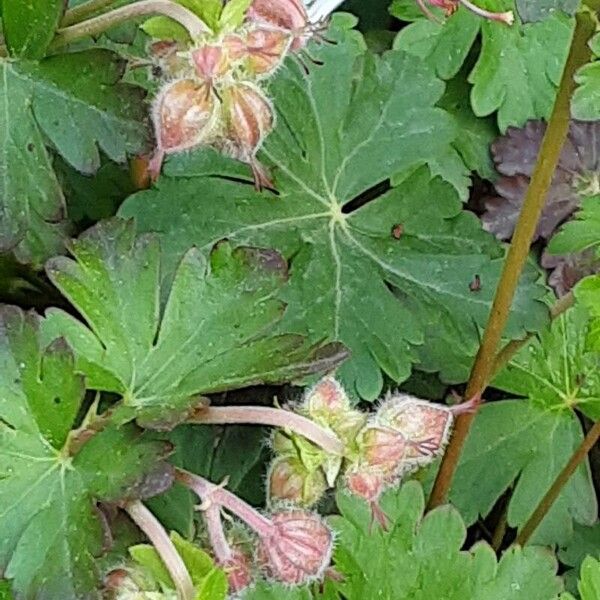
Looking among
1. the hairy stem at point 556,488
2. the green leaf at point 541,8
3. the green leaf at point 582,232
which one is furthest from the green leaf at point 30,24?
the hairy stem at point 556,488

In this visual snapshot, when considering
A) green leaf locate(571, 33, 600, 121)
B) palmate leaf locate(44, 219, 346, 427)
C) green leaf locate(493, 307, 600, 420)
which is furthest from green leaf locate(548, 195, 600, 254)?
palmate leaf locate(44, 219, 346, 427)

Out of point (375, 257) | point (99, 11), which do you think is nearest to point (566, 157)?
point (375, 257)

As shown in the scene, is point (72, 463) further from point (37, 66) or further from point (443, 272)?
Answer: point (443, 272)

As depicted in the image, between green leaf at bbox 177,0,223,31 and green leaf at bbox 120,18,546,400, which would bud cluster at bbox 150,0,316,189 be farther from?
green leaf at bbox 120,18,546,400

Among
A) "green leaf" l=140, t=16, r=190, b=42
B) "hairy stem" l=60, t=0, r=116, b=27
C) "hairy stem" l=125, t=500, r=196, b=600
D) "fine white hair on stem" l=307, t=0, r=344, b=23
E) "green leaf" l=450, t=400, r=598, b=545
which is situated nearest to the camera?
"hairy stem" l=125, t=500, r=196, b=600

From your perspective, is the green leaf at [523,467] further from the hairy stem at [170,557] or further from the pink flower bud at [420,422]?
the hairy stem at [170,557]
